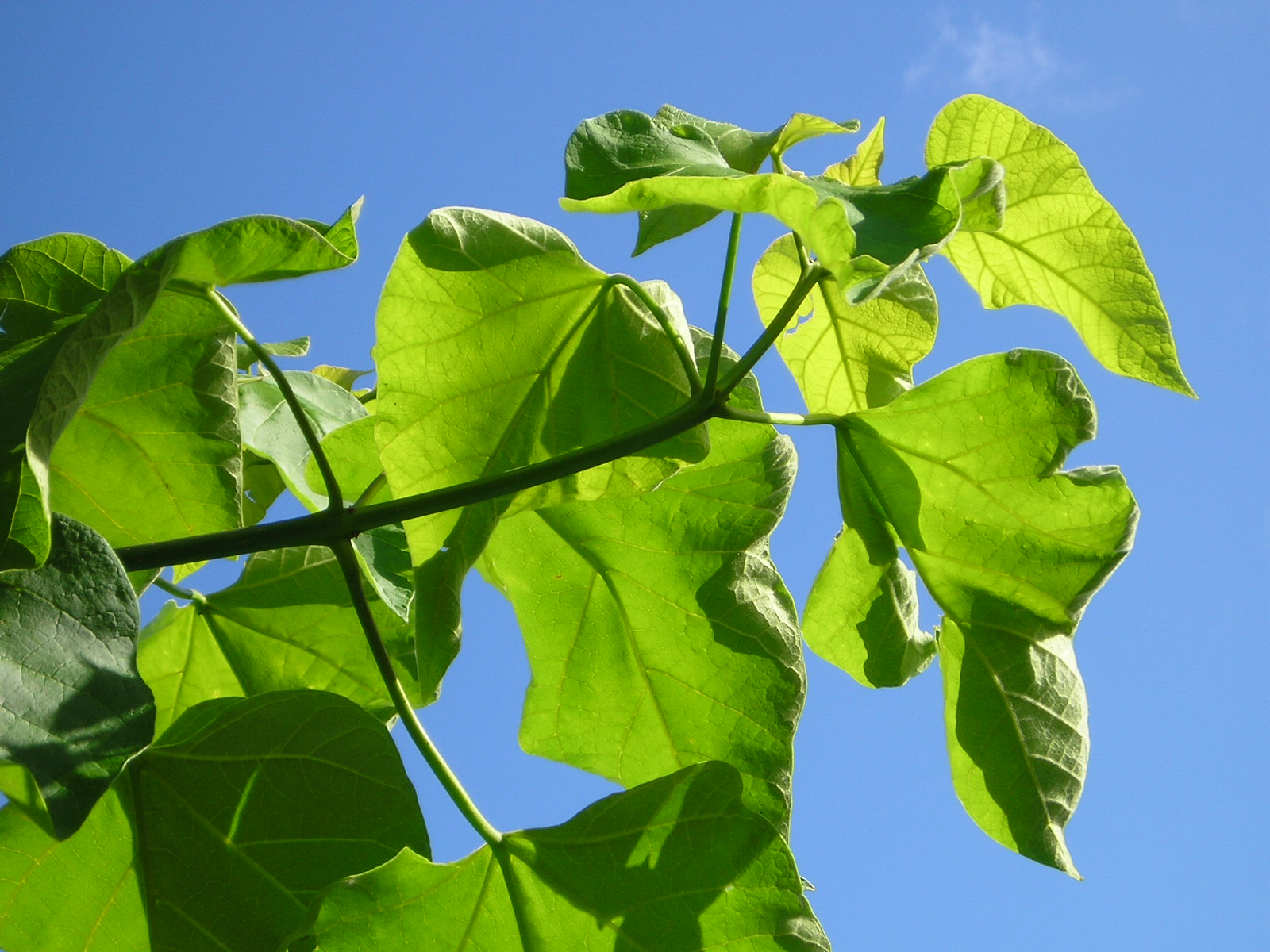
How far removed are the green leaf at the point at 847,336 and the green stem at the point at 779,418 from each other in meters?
0.15

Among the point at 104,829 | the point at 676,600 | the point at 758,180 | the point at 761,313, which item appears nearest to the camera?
the point at 758,180

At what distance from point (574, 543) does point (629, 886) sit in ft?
0.71

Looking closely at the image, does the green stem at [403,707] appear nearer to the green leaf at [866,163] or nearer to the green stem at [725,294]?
the green stem at [725,294]

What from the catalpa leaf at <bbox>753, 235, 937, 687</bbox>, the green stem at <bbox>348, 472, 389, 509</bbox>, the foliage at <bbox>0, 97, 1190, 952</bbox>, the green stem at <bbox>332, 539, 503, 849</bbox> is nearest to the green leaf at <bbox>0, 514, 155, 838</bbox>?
the foliage at <bbox>0, 97, 1190, 952</bbox>

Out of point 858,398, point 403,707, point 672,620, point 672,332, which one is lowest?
point 403,707

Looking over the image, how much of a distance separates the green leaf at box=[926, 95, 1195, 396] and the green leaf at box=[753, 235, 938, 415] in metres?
0.07

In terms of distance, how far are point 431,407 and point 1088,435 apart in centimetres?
36

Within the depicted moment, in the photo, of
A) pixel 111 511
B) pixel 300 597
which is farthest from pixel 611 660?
pixel 111 511

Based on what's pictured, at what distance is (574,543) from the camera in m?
0.71

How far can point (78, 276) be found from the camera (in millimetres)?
533

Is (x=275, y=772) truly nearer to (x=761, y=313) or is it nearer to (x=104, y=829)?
(x=104, y=829)

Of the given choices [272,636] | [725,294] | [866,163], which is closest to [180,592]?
[272,636]

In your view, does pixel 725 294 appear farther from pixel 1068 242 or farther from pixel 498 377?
pixel 1068 242

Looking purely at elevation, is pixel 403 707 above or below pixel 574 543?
below
